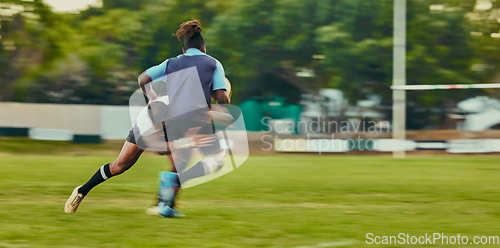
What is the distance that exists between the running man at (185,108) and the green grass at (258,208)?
19.0 inches

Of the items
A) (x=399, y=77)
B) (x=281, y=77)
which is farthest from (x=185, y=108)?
(x=281, y=77)

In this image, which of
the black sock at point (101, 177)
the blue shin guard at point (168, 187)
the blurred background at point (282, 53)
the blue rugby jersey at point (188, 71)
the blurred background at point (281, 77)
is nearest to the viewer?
the blue rugby jersey at point (188, 71)

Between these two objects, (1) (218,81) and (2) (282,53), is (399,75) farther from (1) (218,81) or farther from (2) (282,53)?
(1) (218,81)

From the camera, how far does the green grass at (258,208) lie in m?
5.32

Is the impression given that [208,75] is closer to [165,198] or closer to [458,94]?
[165,198]

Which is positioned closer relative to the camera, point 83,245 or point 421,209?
point 83,245

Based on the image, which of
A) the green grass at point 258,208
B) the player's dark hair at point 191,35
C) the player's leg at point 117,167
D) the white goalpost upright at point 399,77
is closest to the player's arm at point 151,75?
the player's dark hair at point 191,35

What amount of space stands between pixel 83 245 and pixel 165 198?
51.8 inches

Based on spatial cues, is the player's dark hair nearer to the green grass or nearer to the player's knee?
the player's knee

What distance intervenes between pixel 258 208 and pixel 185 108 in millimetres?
1641

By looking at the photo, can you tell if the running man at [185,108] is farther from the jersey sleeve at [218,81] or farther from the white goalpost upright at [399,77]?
the white goalpost upright at [399,77]

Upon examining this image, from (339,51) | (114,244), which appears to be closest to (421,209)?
(114,244)

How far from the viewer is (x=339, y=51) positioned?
20703 mm

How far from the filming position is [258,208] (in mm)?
7164
